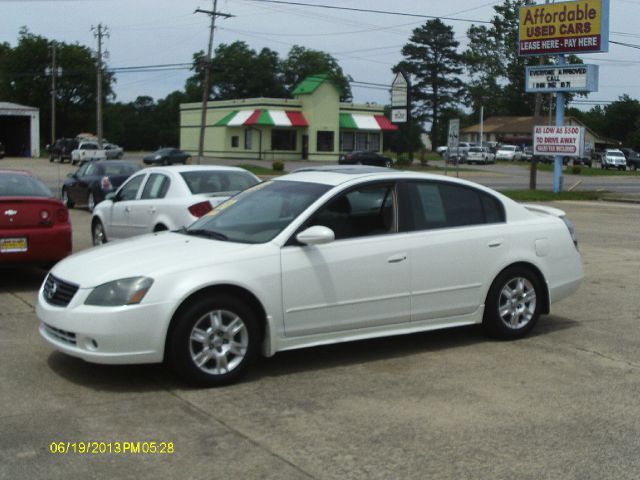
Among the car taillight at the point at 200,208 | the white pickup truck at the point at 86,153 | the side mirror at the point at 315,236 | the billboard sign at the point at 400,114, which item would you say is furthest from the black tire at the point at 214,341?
the white pickup truck at the point at 86,153

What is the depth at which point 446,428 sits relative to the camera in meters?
5.34

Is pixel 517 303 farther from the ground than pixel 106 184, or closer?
closer

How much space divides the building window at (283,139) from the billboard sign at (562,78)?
3983 cm

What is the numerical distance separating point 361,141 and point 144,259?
69.7 metres

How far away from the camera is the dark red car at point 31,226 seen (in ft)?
33.3

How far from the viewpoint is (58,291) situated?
641 centimetres

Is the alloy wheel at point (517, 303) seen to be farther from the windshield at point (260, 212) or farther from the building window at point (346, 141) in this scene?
the building window at point (346, 141)

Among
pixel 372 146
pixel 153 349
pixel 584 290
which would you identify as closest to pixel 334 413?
pixel 153 349

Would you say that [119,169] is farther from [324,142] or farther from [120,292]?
[324,142]

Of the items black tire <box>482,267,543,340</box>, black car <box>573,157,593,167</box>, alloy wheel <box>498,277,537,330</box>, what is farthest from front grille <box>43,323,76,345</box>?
black car <box>573,157,593,167</box>

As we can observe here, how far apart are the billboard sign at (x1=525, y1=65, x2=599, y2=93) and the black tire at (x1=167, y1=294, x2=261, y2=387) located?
28.1m

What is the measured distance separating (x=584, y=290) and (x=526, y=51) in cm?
2558

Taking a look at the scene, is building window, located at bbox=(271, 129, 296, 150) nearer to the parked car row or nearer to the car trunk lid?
the parked car row

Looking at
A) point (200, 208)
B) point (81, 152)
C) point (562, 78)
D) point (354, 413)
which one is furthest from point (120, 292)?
point (81, 152)
